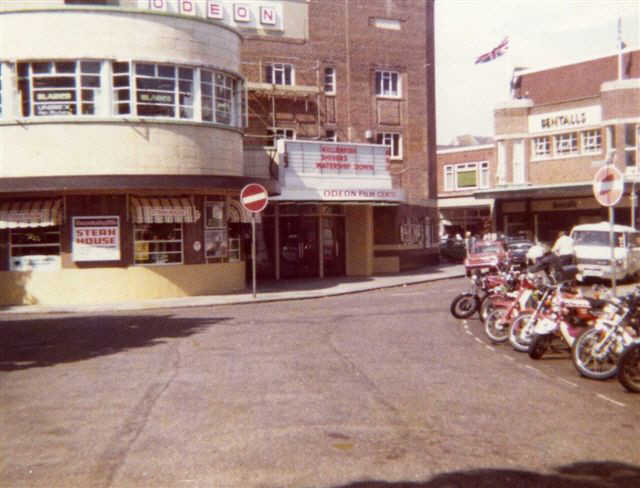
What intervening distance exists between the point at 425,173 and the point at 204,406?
28.7m

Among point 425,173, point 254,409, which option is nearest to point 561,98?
point 425,173

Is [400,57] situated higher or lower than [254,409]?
higher

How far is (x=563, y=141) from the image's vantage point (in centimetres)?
4106

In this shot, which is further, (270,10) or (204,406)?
(270,10)

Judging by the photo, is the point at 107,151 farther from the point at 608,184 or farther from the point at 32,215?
the point at 608,184

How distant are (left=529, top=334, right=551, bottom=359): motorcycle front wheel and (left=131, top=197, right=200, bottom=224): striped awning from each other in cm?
1320

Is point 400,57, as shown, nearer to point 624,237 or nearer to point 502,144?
point 502,144

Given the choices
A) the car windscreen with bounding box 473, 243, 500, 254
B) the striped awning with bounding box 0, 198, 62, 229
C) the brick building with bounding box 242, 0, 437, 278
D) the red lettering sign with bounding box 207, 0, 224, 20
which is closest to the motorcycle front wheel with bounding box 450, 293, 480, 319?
the striped awning with bounding box 0, 198, 62, 229

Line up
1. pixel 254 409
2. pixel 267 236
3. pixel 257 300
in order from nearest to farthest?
pixel 254 409 → pixel 257 300 → pixel 267 236

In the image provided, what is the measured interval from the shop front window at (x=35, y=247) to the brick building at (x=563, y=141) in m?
25.3

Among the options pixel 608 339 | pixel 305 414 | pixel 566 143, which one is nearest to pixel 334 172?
pixel 566 143

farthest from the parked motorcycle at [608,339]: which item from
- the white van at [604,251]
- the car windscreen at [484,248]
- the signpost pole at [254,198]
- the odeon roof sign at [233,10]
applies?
the odeon roof sign at [233,10]

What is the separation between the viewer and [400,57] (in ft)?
115

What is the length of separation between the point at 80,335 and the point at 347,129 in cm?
2108
